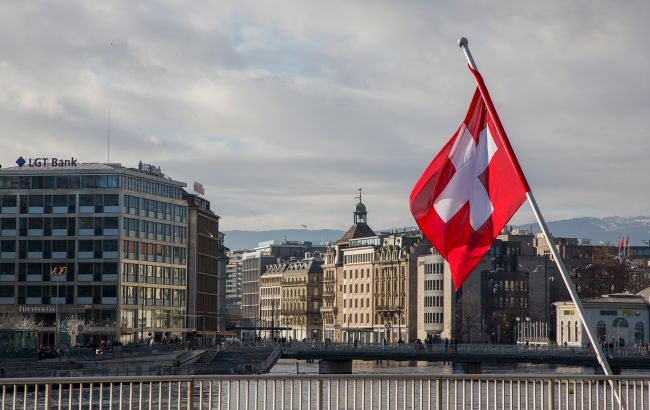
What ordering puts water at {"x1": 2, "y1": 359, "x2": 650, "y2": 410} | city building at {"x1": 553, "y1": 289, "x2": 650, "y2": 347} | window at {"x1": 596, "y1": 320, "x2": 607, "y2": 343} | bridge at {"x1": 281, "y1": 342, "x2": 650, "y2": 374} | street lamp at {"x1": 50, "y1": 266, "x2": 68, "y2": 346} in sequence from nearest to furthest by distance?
water at {"x1": 2, "y1": 359, "x2": 650, "y2": 410}, bridge at {"x1": 281, "y1": 342, "x2": 650, "y2": 374}, street lamp at {"x1": 50, "y1": 266, "x2": 68, "y2": 346}, city building at {"x1": 553, "y1": 289, "x2": 650, "y2": 347}, window at {"x1": 596, "y1": 320, "x2": 607, "y2": 343}

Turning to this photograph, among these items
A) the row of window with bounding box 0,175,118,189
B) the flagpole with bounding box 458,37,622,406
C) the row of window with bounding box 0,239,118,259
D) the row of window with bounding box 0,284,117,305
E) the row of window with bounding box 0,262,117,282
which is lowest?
the flagpole with bounding box 458,37,622,406

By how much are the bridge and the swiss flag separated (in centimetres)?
10619

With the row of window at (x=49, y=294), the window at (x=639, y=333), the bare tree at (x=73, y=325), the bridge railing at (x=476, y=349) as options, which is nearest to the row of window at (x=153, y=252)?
the row of window at (x=49, y=294)

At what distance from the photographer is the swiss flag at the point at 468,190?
24.5 metres

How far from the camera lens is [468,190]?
81.3 ft

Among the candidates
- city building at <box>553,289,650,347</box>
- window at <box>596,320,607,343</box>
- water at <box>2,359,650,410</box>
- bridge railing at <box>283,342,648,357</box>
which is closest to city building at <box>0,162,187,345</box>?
bridge railing at <box>283,342,648,357</box>

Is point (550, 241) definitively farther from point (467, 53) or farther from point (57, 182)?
point (57, 182)

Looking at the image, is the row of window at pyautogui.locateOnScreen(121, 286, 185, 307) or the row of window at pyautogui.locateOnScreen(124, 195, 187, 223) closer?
the row of window at pyautogui.locateOnScreen(124, 195, 187, 223)

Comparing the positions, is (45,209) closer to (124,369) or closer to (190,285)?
(190,285)

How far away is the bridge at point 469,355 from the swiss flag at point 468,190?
4181 inches

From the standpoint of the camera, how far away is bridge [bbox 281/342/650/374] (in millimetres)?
131125

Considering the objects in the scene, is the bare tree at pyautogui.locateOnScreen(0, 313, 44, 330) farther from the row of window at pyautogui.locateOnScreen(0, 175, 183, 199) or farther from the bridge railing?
the bridge railing

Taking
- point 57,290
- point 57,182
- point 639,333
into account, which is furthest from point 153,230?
point 639,333

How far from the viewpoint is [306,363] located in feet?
608
